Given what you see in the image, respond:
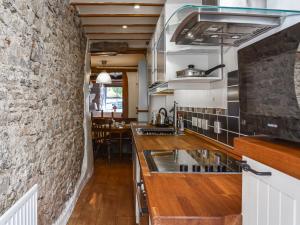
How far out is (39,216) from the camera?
2.16 m

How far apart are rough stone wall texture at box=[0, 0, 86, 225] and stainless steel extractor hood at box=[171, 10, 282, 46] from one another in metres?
0.93

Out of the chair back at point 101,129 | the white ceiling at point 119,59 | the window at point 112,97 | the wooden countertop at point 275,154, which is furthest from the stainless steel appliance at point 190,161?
the window at point 112,97

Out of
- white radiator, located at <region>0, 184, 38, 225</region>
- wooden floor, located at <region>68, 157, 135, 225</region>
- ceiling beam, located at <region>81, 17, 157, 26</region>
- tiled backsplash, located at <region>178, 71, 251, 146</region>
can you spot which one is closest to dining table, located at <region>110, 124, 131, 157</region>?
wooden floor, located at <region>68, 157, 135, 225</region>

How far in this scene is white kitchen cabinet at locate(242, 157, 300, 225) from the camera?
593 millimetres

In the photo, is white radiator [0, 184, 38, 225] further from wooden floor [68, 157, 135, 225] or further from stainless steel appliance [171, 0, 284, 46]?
wooden floor [68, 157, 135, 225]

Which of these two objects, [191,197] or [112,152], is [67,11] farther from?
[112,152]

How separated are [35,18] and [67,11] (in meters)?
1.27

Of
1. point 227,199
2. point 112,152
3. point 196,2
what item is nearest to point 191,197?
point 227,199

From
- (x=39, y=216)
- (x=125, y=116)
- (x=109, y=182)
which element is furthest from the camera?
(x=125, y=116)

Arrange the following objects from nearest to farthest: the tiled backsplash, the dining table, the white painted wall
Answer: the tiled backsplash < the dining table < the white painted wall

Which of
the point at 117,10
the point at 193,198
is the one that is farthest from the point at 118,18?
the point at 193,198

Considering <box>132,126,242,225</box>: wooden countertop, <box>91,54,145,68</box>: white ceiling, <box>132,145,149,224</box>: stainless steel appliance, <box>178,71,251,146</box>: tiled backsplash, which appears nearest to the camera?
<box>132,126,242,225</box>: wooden countertop

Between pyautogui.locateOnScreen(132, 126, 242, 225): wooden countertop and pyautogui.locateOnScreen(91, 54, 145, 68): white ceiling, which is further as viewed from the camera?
pyautogui.locateOnScreen(91, 54, 145, 68): white ceiling

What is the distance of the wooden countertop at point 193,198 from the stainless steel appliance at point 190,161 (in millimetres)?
90
